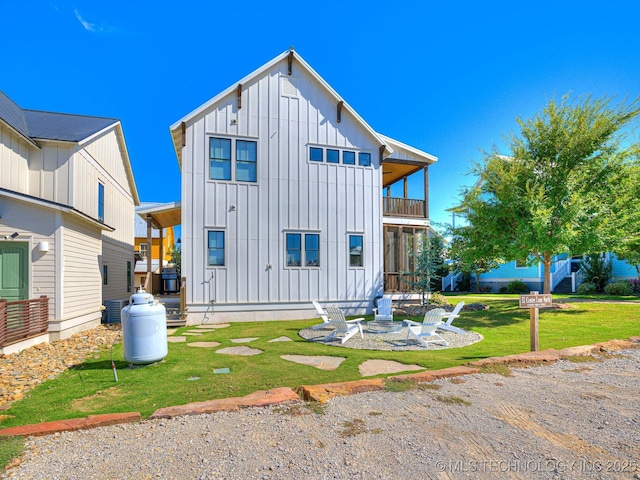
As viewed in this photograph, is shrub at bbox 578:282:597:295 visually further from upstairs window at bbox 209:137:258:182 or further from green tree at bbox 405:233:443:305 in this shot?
upstairs window at bbox 209:137:258:182

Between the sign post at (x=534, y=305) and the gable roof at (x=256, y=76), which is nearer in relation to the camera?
the sign post at (x=534, y=305)

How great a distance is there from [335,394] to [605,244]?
1255 centimetres

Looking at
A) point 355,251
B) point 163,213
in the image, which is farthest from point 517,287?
point 163,213

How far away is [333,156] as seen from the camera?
48.3 ft

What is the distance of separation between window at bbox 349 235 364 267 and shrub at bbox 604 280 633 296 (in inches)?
566

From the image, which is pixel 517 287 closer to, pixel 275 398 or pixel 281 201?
pixel 281 201

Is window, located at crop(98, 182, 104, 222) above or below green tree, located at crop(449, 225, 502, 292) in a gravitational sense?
above

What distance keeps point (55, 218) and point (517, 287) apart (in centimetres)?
2595

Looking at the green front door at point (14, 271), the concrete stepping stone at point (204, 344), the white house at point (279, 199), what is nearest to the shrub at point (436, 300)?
the white house at point (279, 199)

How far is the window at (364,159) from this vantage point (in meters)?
15.1

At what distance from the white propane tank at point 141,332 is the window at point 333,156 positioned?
9.83m

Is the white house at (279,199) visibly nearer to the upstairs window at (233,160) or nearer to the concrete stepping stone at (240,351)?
the upstairs window at (233,160)

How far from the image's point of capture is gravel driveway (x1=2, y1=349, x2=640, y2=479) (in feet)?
10.1

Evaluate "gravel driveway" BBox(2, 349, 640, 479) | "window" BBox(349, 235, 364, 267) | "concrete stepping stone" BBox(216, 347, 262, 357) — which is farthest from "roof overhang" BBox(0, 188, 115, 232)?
"window" BBox(349, 235, 364, 267)
